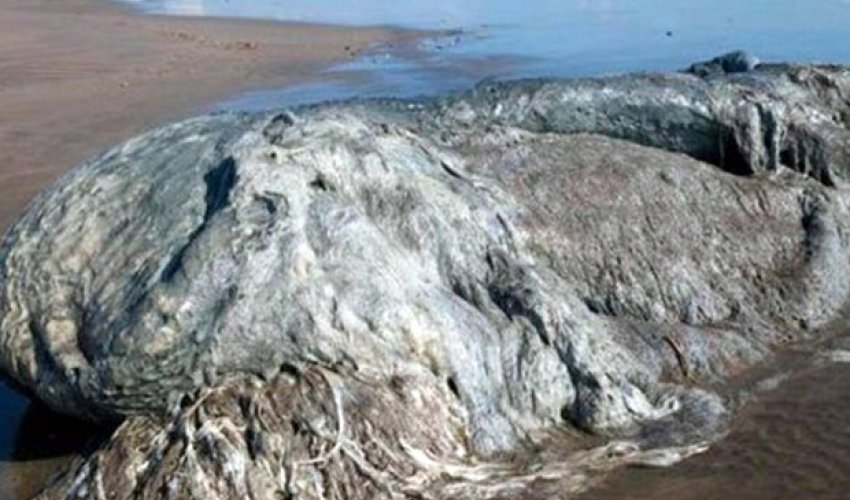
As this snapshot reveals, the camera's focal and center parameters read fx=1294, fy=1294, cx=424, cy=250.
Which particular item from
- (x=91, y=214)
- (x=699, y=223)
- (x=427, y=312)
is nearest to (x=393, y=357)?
(x=427, y=312)

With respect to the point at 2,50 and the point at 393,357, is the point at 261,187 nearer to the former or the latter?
the point at 393,357

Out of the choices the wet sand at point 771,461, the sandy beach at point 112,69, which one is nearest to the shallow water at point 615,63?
the wet sand at point 771,461

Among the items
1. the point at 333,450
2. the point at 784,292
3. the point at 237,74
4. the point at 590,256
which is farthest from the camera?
the point at 237,74

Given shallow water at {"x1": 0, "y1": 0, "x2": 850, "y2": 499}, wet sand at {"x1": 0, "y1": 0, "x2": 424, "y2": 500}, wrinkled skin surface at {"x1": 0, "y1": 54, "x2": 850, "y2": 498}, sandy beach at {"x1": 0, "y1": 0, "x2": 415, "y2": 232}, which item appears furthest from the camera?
sandy beach at {"x1": 0, "y1": 0, "x2": 415, "y2": 232}

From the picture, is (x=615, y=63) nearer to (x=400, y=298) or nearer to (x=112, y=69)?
(x=112, y=69)

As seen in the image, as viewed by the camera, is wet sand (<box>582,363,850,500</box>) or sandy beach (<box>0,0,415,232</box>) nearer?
wet sand (<box>582,363,850,500</box>)

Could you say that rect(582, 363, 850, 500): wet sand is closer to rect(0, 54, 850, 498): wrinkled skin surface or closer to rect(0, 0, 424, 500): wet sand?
rect(0, 54, 850, 498): wrinkled skin surface

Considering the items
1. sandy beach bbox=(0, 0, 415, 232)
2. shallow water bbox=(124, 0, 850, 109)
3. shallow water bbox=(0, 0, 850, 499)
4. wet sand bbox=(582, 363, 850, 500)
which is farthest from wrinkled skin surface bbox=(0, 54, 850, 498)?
shallow water bbox=(124, 0, 850, 109)
